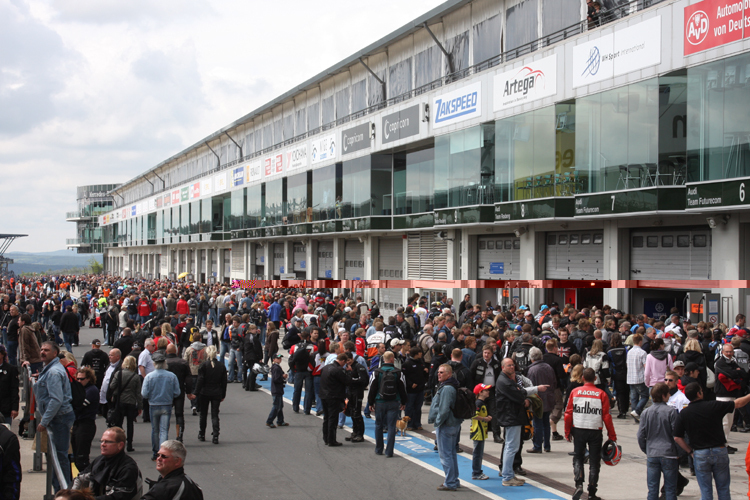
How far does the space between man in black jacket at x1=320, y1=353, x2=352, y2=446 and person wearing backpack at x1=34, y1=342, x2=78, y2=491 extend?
4112mm

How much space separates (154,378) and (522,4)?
20402 millimetres

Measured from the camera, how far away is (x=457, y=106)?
27.8 meters

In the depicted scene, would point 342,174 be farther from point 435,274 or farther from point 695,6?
point 695,6

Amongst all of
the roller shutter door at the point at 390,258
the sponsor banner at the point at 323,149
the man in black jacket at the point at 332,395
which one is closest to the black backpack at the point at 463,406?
the man in black jacket at the point at 332,395

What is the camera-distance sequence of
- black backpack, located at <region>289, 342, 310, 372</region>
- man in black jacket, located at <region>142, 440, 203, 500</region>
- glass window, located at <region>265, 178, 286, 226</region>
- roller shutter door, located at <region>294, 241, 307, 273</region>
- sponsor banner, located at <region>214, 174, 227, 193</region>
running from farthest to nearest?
1. sponsor banner, located at <region>214, 174, 227, 193</region>
2. roller shutter door, located at <region>294, 241, 307, 273</region>
3. glass window, located at <region>265, 178, 286, 226</region>
4. black backpack, located at <region>289, 342, 310, 372</region>
5. man in black jacket, located at <region>142, 440, 203, 500</region>

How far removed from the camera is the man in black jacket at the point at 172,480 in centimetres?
521

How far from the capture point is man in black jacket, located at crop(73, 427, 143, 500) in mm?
5570

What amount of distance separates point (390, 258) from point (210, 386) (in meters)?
25.3

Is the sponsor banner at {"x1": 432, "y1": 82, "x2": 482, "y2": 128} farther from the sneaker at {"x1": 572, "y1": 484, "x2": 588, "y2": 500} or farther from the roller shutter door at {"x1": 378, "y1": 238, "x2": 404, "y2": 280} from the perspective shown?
the sneaker at {"x1": 572, "y1": 484, "x2": 588, "y2": 500}

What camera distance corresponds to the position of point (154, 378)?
10.5 meters

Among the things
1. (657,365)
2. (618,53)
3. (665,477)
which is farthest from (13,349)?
(618,53)

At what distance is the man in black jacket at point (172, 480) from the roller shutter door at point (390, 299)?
29.3 meters

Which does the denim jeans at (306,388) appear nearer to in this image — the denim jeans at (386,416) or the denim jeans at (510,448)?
the denim jeans at (386,416)

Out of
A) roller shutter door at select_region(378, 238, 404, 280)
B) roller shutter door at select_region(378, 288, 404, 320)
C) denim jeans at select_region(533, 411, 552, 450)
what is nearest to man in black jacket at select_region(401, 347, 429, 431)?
denim jeans at select_region(533, 411, 552, 450)
